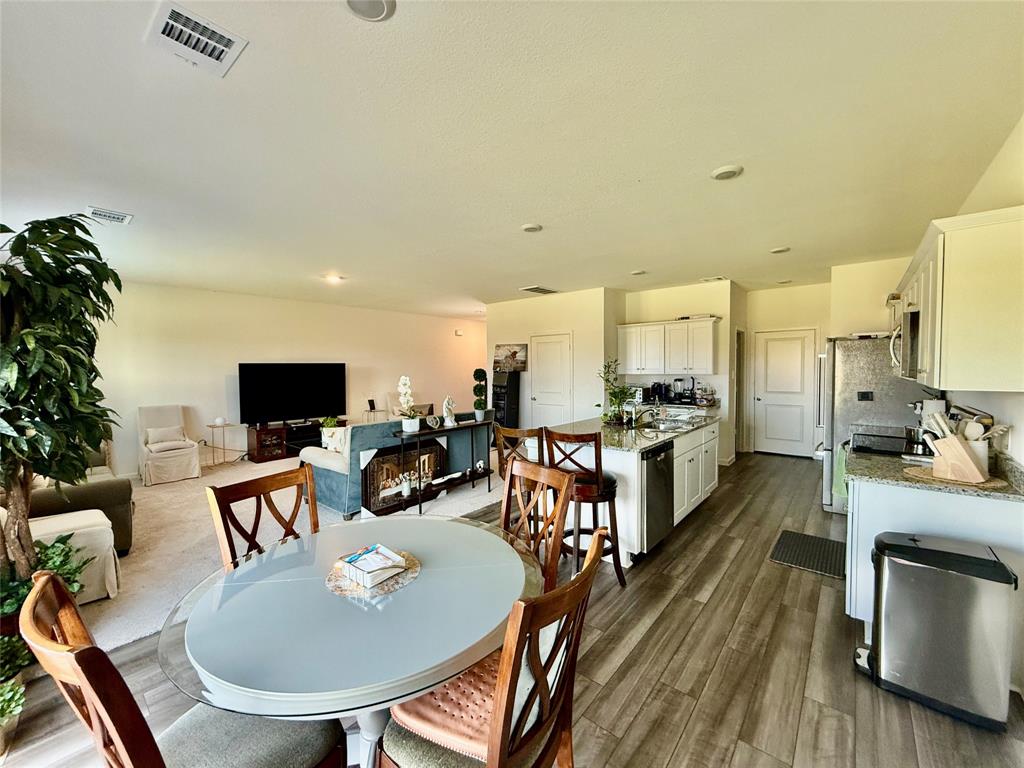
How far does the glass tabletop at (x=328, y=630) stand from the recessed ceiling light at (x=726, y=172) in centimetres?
244

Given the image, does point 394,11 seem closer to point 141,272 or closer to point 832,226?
point 832,226

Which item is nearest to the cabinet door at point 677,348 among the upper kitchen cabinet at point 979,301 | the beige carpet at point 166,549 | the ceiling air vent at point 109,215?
the beige carpet at point 166,549

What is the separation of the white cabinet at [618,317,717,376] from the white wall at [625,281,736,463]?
220 mm

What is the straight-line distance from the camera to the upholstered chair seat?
1.04 m

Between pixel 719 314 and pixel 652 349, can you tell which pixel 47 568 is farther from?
pixel 719 314

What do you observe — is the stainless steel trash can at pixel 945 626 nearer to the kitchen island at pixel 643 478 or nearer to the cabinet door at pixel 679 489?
the kitchen island at pixel 643 478

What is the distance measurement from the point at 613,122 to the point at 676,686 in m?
2.70

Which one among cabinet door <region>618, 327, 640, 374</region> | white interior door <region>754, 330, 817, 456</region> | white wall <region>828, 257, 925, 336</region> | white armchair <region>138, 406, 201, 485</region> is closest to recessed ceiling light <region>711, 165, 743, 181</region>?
white wall <region>828, 257, 925, 336</region>

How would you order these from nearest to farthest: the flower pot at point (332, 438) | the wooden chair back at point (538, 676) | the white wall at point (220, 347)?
the wooden chair back at point (538, 676) → the flower pot at point (332, 438) → the white wall at point (220, 347)

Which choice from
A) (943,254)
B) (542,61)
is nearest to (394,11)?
(542,61)

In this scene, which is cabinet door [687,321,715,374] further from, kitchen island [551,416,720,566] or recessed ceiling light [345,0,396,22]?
recessed ceiling light [345,0,396,22]

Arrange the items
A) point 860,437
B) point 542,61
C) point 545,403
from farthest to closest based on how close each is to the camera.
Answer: point 545,403
point 860,437
point 542,61

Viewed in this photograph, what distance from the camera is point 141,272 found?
5.03 metres

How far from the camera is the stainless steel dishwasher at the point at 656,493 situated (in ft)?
9.75
